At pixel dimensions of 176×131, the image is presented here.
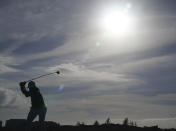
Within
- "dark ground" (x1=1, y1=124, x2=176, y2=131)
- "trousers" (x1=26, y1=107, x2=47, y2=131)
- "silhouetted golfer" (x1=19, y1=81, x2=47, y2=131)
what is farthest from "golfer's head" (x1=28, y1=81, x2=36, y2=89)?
"dark ground" (x1=1, y1=124, x2=176, y2=131)

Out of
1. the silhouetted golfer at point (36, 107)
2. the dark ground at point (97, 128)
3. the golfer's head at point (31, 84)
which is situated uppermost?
the golfer's head at point (31, 84)

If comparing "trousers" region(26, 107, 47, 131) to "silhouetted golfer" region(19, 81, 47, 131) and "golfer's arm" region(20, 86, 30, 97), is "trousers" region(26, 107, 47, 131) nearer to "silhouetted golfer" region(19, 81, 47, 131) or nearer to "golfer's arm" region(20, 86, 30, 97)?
"silhouetted golfer" region(19, 81, 47, 131)

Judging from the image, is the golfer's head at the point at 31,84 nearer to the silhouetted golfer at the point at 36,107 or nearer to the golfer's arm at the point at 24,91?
the silhouetted golfer at the point at 36,107

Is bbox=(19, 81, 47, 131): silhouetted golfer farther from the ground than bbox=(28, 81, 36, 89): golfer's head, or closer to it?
closer to it

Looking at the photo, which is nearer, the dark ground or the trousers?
the trousers

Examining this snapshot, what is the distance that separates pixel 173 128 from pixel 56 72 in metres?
8.69

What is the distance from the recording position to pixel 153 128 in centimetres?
1902

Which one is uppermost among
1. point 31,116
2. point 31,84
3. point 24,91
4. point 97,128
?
point 31,84

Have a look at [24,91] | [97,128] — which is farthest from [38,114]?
[97,128]

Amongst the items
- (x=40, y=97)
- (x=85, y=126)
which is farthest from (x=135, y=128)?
(x=40, y=97)

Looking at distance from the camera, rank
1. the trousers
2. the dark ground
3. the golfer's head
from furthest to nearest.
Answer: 1. the dark ground
2. the golfer's head
3. the trousers

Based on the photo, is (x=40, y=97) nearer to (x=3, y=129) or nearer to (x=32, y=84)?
(x=32, y=84)

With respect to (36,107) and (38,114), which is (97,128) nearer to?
(38,114)

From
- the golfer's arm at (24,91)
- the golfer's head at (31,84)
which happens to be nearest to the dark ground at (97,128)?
the golfer's arm at (24,91)
